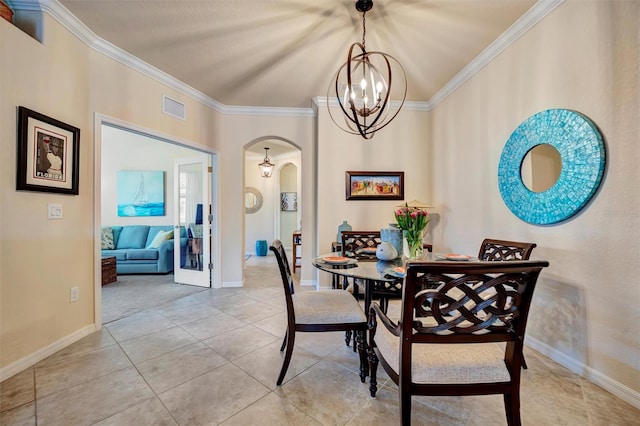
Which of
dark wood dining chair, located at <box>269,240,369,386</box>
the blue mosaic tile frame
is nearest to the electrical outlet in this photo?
dark wood dining chair, located at <box>269,240,369,386</box>

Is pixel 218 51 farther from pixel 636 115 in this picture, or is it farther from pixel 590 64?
pixel 636 115

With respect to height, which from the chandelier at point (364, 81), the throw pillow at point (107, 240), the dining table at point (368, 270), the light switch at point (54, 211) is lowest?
the throw pillow at point (107, 240)

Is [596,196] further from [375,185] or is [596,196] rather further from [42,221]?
[42,221]

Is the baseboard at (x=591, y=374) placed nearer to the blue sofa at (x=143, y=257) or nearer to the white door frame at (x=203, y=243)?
the white door frame at (x=203, y=243)

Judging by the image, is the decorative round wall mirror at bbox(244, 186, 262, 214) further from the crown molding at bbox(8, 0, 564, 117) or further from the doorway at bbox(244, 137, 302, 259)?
the crown molding at bbox(8, 0, 564, 117)

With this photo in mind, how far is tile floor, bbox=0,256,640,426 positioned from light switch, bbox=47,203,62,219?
1108mm

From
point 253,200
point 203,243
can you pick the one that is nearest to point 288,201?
point 253,200

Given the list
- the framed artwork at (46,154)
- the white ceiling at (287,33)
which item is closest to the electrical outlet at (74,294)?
the framed artwork at (46,154)

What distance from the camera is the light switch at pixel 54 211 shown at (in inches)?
83.8

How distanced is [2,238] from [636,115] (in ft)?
13.4

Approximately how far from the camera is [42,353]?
80.5 inches

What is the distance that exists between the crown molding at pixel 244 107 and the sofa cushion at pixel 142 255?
9.23ft

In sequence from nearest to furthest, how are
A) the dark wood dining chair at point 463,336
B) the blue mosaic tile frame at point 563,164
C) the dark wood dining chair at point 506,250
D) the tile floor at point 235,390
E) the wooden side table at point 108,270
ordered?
the dark wood dining chair at point 463,336, the tile floor at point 235,390, the blue mosaic tile frame at point 563,164, the dark wood dining chair at point 506,250, the wooden side table at point 108,270

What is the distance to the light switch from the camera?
2129mm
